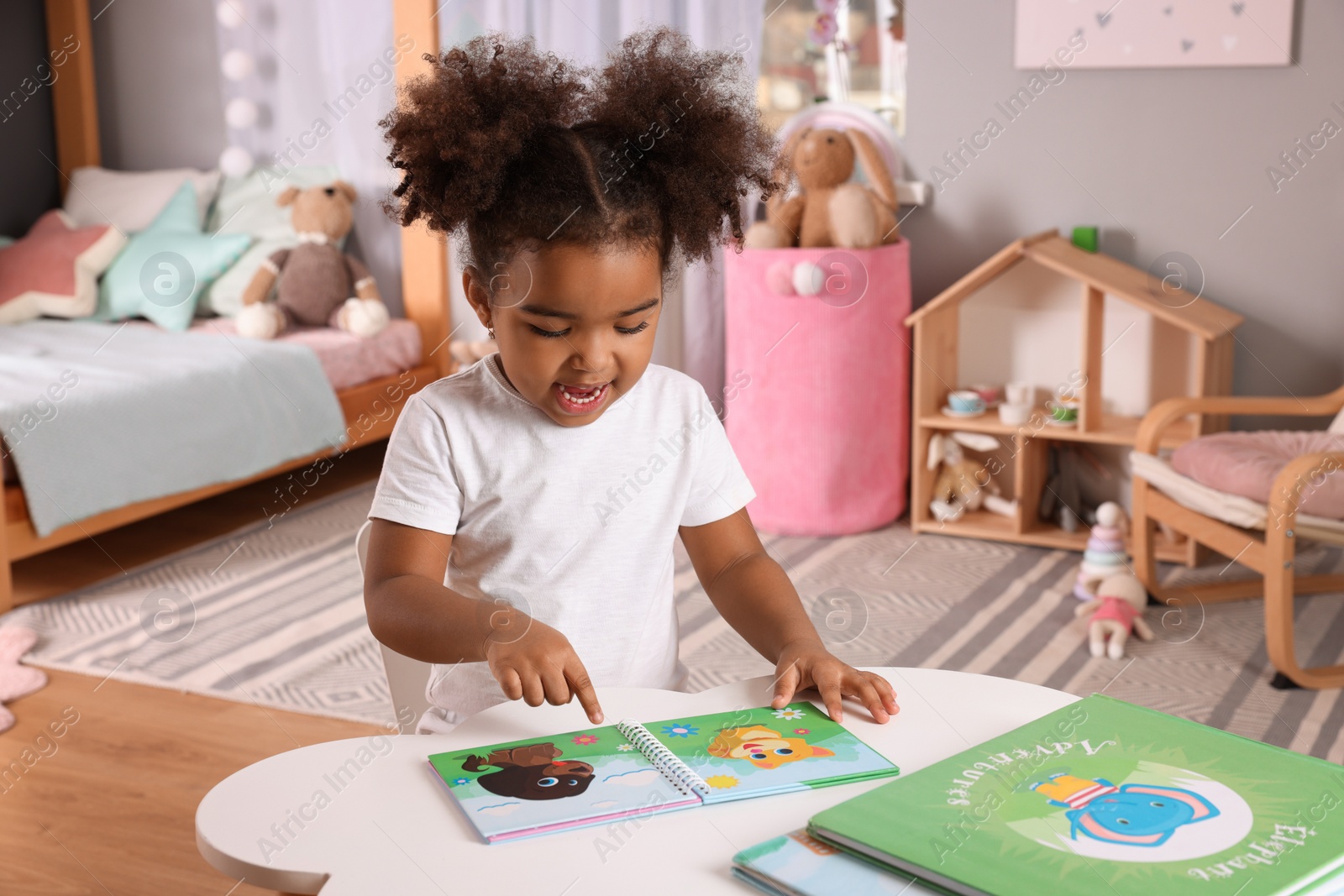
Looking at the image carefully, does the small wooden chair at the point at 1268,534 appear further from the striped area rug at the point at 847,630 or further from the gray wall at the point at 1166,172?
the gray wall at the point at 1166,172

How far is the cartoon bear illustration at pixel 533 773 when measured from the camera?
782 mm

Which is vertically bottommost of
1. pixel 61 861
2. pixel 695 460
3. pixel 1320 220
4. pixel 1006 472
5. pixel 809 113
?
pixel 61 861

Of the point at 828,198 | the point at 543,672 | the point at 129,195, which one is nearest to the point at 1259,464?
the point at 828,198

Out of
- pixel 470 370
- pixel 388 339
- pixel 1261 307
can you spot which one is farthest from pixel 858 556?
pixel 470 370

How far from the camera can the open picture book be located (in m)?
0.76

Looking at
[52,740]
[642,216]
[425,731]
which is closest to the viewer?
[642,216]

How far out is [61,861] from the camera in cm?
167

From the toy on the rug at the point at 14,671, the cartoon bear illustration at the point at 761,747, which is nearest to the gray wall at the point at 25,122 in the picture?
the toy on the rug at the point at 14,671

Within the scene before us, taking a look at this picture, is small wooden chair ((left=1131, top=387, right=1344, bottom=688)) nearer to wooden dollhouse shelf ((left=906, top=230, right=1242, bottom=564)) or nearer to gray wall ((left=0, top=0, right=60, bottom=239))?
wooden dollhouse shelf ((left=906, top=230, right=1242, bottom=564))

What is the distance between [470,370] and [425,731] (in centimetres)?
34

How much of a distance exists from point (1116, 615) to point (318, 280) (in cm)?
233

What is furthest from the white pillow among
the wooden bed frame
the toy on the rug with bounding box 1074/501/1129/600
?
the toy on the rug with bounding box 1074/501/1129/600

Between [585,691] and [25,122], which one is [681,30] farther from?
[585,691]

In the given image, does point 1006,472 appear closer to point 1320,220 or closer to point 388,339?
point 1320,220
